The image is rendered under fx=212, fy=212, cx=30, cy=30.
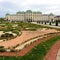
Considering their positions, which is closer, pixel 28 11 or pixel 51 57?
pixel 51 57

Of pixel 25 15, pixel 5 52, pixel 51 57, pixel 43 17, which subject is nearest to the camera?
pixel 51 57

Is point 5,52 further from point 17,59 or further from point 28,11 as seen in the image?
point 28,11

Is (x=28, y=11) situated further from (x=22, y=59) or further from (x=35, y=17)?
(x=22, y=59)

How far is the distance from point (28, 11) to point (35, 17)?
6.44 metres

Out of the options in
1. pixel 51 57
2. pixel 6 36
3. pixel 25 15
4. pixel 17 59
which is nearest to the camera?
pixel 17 59

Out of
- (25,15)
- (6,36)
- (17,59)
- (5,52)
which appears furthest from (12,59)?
(25,15)

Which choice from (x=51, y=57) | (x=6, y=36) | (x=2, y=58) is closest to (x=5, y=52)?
(x=2, y=58)

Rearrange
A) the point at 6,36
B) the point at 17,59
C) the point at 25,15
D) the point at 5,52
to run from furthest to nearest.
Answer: the point at 25,15 → the point at 6,36 → the point at 5,52 → the point at 17,59

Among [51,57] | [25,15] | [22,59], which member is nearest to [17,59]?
[22,59]

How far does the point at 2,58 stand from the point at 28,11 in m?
133

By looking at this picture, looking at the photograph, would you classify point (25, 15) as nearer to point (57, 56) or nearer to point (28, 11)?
point (28, 11)

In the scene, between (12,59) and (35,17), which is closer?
(12,59)

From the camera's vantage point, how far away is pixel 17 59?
920 cm

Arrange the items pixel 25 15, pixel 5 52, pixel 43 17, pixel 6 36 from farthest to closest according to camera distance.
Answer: pixel 43 17 < pixel 25 15 < pixel 6 36 < pixel 5 52
